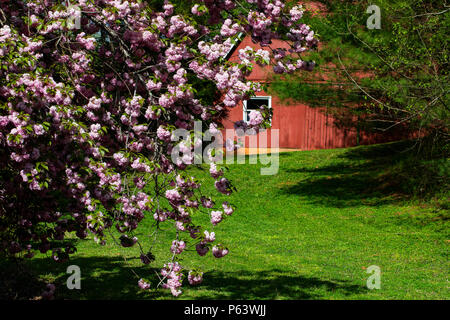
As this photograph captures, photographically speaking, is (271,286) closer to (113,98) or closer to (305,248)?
(305,248)

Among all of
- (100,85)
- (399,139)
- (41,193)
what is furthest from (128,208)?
(399,139)

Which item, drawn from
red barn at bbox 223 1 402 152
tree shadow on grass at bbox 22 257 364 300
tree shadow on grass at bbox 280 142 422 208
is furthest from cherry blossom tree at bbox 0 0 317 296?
red barn at bbox 223 1 402 152

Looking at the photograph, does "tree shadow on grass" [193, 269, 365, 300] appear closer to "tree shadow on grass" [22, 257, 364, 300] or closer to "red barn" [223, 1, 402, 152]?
"tree shadow on grass" [22, 257, 364, 300]

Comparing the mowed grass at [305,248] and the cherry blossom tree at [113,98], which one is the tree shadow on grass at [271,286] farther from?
the cherry blossom tree at [113,98]

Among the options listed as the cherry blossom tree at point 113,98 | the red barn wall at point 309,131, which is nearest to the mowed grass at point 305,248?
the cherry blossom tree at point 113,98

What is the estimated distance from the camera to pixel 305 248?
11266 millimetres

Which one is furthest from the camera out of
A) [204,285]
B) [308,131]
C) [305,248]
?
[308,131]

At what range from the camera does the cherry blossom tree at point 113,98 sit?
15.4 ft

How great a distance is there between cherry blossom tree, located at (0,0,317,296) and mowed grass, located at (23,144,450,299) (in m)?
1.32

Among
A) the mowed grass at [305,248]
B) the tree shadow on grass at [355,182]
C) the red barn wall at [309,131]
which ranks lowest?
the mowed grass at [305,248]

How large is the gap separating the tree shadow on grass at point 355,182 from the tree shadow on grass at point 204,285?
290 inches

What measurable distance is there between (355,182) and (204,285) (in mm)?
10950

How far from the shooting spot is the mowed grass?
789 cm

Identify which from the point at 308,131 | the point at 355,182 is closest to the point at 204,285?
the point at 355,182
